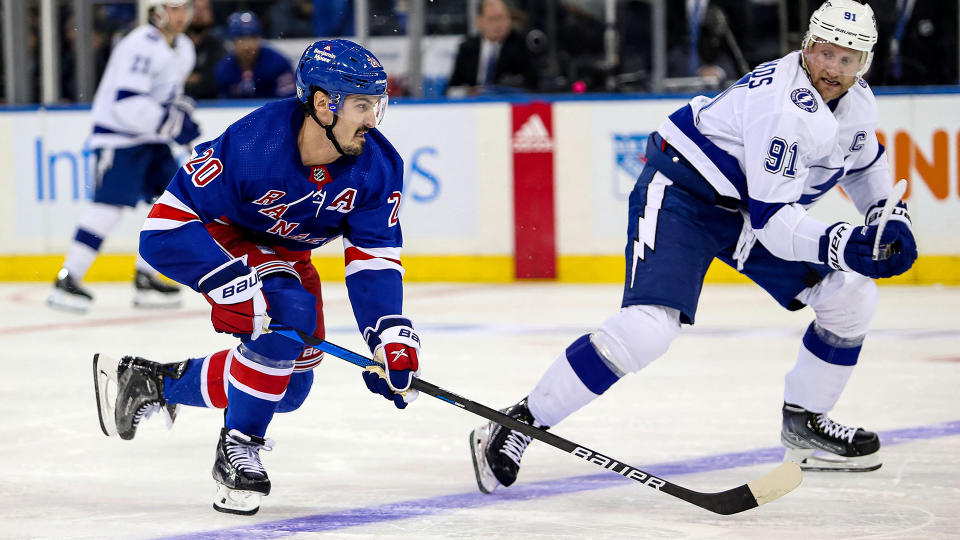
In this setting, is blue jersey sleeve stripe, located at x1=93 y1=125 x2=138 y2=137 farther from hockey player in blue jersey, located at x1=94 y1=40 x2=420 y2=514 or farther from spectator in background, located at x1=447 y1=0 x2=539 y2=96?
hockey player in blue jersey, located at x1=94 y1=40 x2=420 y2=514

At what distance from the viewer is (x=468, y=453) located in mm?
3422

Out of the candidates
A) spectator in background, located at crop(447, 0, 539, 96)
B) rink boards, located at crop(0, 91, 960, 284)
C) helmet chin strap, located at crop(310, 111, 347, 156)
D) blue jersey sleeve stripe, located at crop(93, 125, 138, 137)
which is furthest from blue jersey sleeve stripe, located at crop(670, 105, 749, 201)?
spectator in background, located at crop(447, 0, 539, 96)

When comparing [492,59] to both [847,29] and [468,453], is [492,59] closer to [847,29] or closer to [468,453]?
[468,453]

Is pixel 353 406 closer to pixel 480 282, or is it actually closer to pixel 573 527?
pixel 573 527

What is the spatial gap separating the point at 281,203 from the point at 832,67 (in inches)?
45.0

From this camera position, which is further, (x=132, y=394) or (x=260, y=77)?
(x=260, y=77)

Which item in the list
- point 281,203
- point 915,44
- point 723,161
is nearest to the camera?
point 281,203

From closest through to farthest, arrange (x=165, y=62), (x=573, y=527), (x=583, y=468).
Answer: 1. (x=573, y=527)
2. (x=583, y=468)
3. (x=165, y=62)

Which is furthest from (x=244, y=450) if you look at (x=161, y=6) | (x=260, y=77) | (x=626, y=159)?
(x=260, y=77)

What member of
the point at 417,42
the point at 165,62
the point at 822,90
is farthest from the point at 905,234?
the point at 417,42

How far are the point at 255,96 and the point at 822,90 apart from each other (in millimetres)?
5089

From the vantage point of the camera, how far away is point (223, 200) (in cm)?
282

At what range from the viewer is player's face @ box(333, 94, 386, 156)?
274 cm

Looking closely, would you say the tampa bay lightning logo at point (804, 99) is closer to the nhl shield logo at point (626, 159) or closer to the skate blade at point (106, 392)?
the skate blade at point (106, 392)
